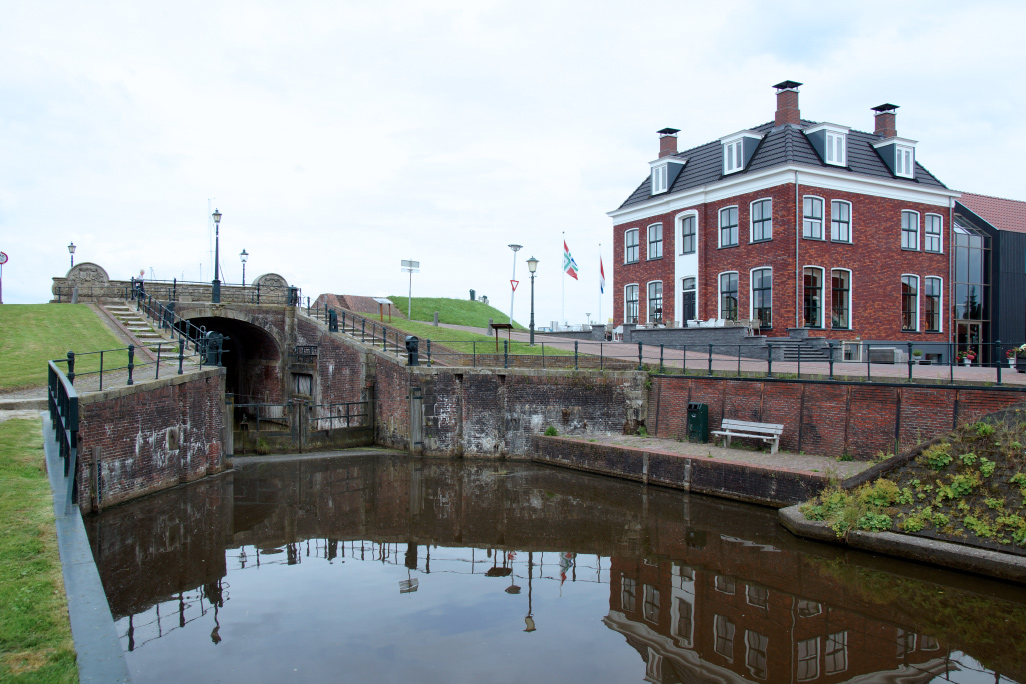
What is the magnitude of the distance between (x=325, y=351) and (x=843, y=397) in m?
17.4

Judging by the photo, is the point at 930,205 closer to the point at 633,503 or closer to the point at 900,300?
the point at 900,300

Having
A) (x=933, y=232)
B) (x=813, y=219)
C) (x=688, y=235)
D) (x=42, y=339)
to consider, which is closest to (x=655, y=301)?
(x=688, y=235)

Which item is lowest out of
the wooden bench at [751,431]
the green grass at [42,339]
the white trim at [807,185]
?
the wooden bench at [751,431]

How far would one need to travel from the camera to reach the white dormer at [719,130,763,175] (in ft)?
95.3

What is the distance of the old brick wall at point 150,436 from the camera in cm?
1215

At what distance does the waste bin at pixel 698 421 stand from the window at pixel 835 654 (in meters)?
10.0

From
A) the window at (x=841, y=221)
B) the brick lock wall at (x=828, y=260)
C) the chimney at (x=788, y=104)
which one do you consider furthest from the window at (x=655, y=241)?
the window at (x=841, y=221)

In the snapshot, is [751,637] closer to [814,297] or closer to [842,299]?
[814,297]

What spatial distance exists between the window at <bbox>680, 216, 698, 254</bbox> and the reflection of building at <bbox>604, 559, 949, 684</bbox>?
22957mm

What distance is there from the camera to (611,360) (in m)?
22.0

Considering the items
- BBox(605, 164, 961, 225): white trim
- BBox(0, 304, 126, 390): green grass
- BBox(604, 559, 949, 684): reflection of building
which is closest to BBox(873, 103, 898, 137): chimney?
BBox(605, 164, 961, 225): white trim

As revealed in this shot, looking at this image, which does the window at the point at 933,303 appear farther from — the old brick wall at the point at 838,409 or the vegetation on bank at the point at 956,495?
the vegetation on bank at the point at 956,495

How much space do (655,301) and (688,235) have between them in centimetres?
372

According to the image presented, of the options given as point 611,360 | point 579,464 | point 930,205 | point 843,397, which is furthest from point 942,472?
point 930,205
